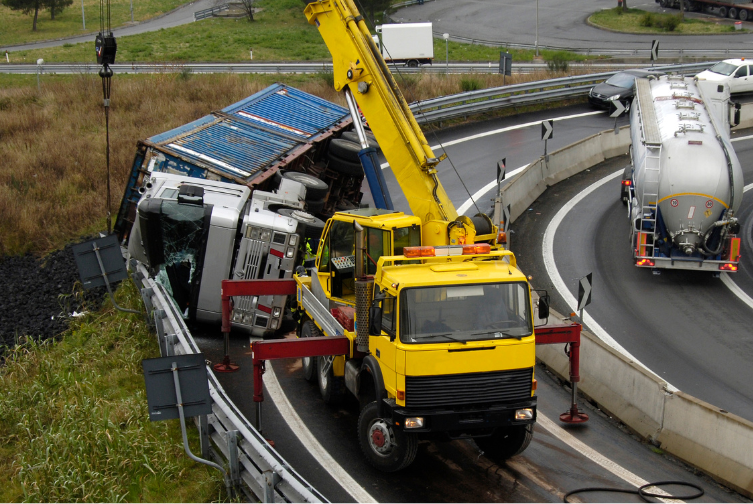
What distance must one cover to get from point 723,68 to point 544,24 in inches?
1037

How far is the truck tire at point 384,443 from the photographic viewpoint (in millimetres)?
Answer: 9188

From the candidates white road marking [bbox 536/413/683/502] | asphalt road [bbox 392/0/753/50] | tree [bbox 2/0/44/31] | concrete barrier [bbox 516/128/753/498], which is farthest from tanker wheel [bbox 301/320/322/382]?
tree [bbox 2/0/44/31]

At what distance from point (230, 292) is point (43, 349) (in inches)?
178

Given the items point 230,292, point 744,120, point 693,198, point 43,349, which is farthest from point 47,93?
point 744,120

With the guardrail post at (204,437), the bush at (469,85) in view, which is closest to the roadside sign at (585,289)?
the guardrail post at (204,437)

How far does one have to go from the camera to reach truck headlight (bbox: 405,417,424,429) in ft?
28.9

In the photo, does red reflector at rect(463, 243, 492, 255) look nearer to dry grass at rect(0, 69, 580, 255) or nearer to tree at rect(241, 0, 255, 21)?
dry grass at rect(0, 69, 580, 255)

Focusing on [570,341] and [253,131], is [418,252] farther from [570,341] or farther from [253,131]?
[253,131]

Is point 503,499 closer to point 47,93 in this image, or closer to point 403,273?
point 403,273

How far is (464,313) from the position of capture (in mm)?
9109

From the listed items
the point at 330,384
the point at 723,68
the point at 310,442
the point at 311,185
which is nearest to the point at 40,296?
the point at 311,185

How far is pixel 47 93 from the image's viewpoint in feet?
105

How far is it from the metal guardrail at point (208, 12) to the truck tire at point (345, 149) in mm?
50356

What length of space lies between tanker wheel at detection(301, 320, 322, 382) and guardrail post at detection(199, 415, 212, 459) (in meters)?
3.14
